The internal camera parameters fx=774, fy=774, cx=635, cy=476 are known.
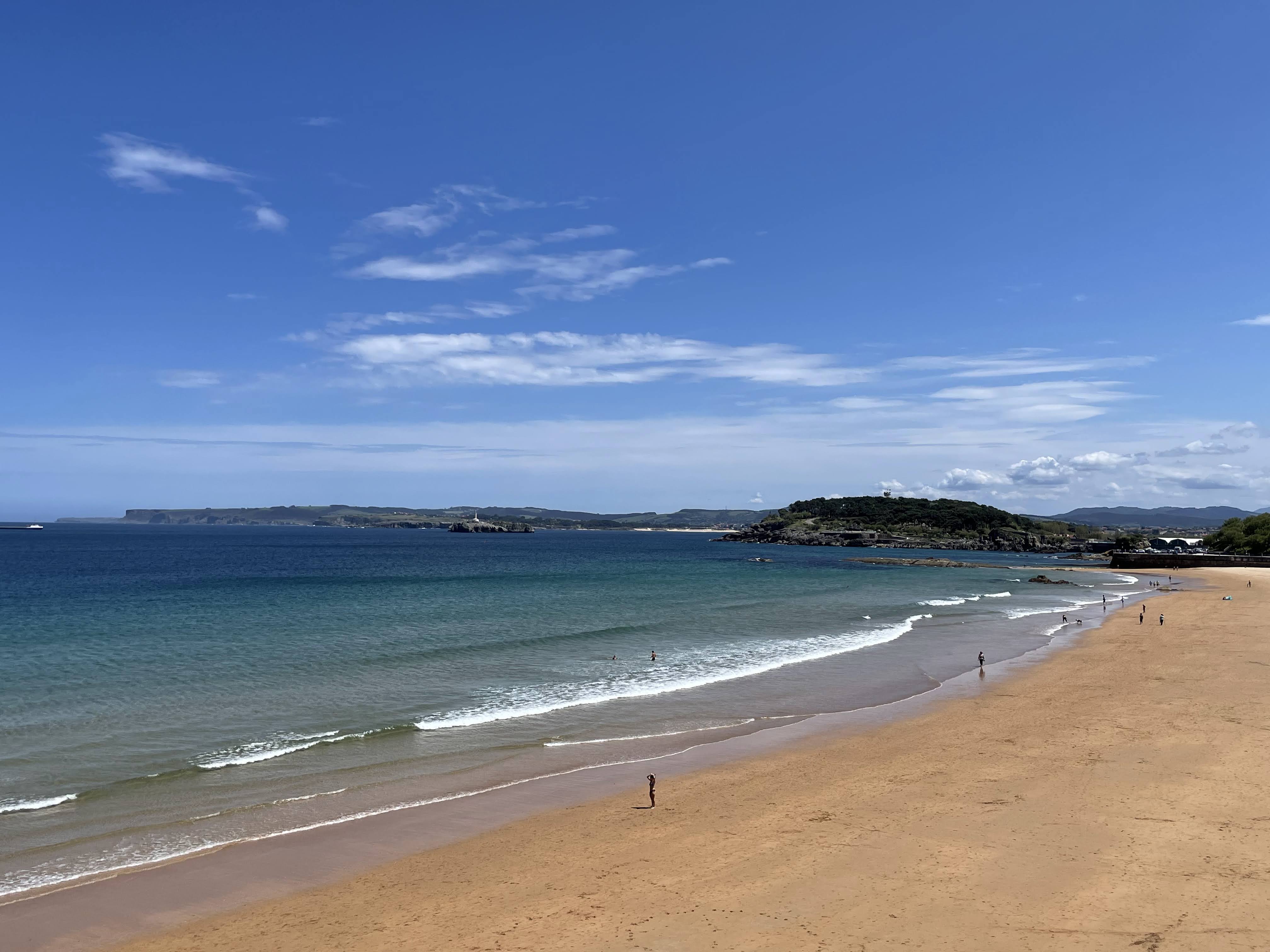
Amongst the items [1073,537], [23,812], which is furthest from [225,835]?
[1073,537]

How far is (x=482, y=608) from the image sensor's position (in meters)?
47.5

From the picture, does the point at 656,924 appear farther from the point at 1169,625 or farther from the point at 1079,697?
the point at 1169,625

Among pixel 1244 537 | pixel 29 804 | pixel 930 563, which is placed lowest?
pixel 29 804

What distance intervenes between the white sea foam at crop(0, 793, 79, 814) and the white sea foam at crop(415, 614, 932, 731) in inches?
324

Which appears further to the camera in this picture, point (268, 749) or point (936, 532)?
point (936, 532)

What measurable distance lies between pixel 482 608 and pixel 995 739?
3292cm

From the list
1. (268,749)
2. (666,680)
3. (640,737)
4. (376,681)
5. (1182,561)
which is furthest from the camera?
(1182,561)

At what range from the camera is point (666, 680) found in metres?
28.9

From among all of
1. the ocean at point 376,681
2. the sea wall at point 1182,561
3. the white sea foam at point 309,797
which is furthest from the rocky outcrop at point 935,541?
the white sea foam at point 309,797

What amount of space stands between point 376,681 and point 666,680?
411 inches

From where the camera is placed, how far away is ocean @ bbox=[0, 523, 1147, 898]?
634 inches

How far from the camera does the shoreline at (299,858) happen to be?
443 inches

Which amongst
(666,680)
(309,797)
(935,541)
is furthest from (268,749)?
(935,541)

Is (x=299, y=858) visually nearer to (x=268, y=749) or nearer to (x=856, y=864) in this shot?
(x=268, y=749)
